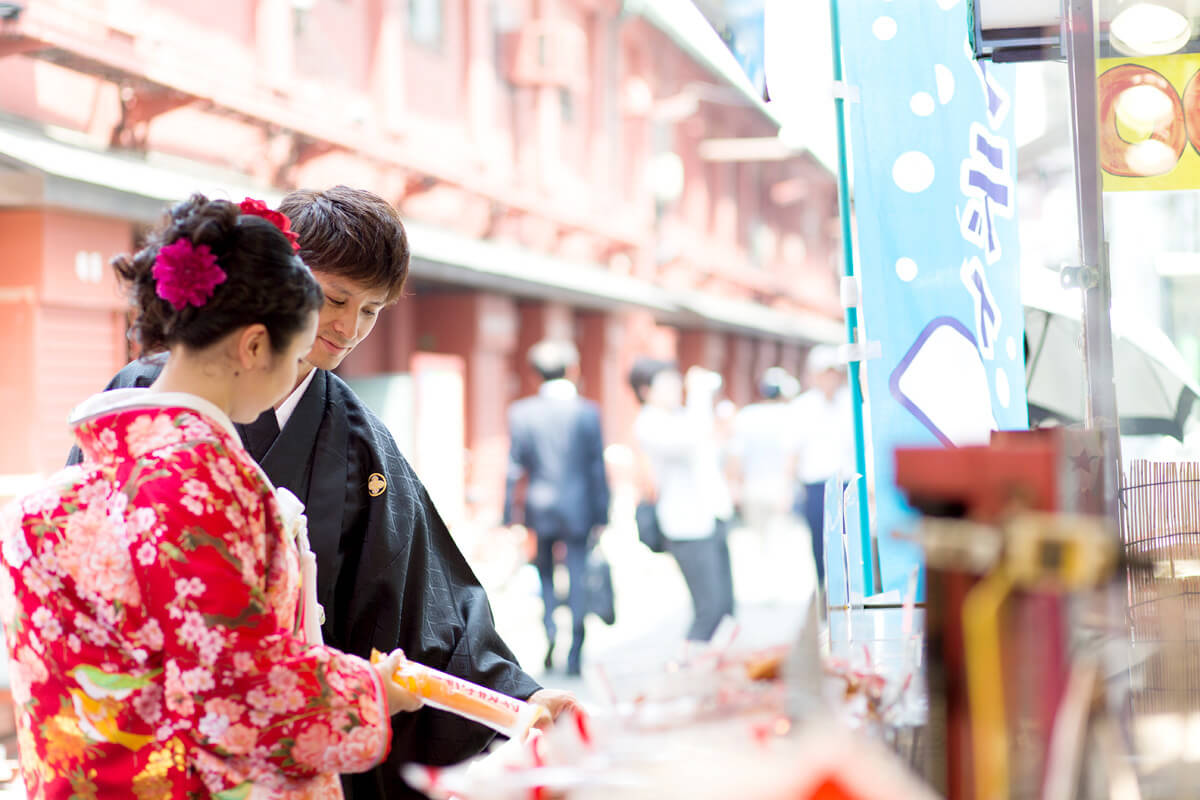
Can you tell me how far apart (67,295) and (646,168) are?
10028mm

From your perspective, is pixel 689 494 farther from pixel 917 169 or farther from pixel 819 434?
pixel 917 169

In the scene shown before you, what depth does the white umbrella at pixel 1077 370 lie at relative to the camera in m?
4.32

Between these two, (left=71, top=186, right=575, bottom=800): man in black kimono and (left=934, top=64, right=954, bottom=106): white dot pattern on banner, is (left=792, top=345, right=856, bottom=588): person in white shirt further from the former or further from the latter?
(left=71, top=186, right=575, bottom=800): man in black kimono

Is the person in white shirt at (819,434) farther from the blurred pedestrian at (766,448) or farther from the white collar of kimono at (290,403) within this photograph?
the white collar of kimono at (290,403)

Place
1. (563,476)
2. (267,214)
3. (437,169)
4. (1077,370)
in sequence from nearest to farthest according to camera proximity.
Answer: (267,214) → (1077,370) → (563,476) → (437,169)

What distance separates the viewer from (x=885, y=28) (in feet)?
10.2

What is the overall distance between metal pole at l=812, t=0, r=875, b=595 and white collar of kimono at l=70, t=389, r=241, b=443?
1957 millimetres

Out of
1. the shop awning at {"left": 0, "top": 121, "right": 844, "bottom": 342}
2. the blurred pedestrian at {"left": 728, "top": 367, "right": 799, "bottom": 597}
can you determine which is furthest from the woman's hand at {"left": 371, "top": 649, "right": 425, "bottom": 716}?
the blurred pedestrian at {"left": 728, "top": 367, "right": 799, "bottom": 597}

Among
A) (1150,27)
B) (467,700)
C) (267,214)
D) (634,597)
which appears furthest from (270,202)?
(634,597)

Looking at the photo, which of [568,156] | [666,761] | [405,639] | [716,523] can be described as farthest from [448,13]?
[666,761]

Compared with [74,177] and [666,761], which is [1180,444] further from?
[74,177]

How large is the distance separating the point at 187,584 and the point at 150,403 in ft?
0.73

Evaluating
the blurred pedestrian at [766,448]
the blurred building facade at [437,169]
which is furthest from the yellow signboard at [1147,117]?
the blurred pedestrian at [766,448]

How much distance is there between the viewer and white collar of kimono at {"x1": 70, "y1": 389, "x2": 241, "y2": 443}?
141cm
